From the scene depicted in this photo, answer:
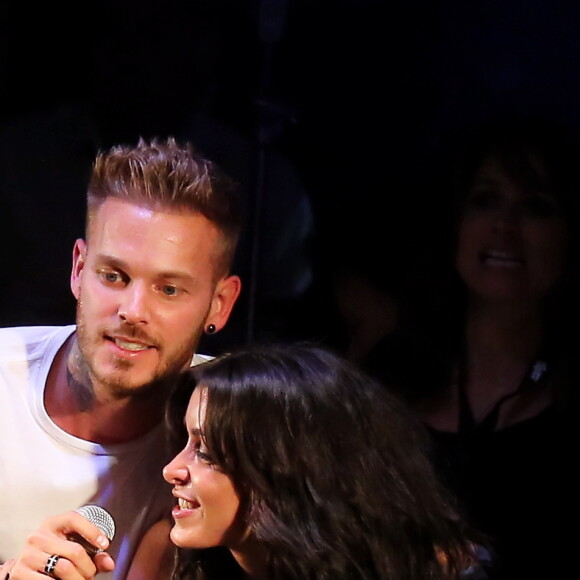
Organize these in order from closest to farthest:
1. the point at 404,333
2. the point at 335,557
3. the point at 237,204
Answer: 1. the point at 335,557
2. the point at 237,204
3. the point at 404,333

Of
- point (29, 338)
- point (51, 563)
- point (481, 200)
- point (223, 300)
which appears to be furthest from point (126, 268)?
point (481, 200)

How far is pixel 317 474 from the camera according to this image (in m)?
1.18

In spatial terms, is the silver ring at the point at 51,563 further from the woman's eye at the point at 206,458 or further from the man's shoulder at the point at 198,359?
the man's shoulder at the point at 198,359

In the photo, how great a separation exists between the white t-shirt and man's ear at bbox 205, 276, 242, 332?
0.06 m

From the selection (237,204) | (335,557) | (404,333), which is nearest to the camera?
(335,557)

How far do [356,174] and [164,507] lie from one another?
52cm

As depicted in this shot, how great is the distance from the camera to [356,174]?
1480 mm

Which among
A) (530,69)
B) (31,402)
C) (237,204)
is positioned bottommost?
(31,402)

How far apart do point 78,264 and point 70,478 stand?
0.89ft

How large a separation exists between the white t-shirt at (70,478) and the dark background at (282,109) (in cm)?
20

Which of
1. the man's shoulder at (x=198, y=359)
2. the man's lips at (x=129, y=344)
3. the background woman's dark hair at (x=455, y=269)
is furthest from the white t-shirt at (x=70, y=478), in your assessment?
the background woman's dark hair at (x=455, y=269)

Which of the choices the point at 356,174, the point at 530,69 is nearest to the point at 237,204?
the point at 356,174

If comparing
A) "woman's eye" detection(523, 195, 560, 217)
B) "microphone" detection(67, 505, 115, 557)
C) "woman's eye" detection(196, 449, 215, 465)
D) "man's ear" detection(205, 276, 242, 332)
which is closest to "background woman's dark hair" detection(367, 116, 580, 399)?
"woman's eye" detection(523, 195, 560, 217)

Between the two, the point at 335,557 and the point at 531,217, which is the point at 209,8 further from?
the point at 335,557
